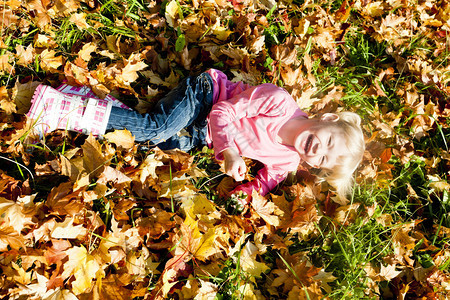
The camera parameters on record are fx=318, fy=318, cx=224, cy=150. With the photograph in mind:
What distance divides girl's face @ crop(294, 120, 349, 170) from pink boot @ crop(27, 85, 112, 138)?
1.43 meters

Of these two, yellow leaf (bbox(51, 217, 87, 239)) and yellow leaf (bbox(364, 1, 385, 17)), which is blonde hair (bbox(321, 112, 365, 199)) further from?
yellow leaf (bbox(51, 217, 87, 239))

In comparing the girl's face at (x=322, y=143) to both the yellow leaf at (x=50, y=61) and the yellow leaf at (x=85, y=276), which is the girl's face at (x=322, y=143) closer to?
the yellow leaf at (x=85, y=276)

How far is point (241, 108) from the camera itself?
2354 mm

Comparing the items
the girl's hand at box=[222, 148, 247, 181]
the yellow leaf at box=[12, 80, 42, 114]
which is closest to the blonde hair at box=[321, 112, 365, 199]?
the girl's hand at box=[222, 148, 247, 181]

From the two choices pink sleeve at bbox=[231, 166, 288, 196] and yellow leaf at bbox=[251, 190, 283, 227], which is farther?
pink sleeve at bbox=[231, 166, 288, 196]

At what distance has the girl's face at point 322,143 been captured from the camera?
91.3 inches

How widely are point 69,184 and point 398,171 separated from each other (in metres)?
2.89

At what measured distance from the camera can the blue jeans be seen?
232 cm

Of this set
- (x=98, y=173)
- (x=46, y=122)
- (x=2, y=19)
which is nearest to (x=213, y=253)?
(x=98, y=173)

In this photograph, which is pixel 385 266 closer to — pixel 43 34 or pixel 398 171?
pixel 398 171

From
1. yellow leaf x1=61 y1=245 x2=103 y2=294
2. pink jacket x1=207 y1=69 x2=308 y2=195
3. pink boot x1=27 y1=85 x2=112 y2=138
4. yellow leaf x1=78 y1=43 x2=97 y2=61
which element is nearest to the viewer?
yellow leaf x1=61 y1=245 x2=103 y2=294

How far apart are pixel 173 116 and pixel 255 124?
65cm

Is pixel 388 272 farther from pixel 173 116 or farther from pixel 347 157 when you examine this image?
pixel 173 116

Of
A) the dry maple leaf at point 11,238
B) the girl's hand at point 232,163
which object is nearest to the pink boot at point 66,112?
the dry maple leaf at point 11,238
